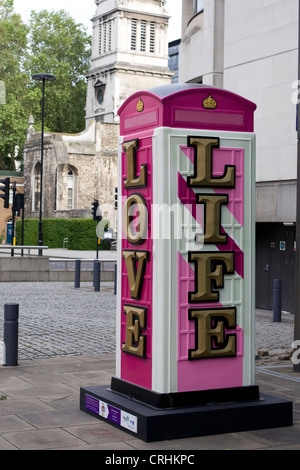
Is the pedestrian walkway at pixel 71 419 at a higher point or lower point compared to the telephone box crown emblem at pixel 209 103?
lower

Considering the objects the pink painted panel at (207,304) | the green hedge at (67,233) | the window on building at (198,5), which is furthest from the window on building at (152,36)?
the pink painted panel at (207,304)

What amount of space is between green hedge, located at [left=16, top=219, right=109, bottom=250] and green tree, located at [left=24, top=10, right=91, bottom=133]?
2127 centimetres

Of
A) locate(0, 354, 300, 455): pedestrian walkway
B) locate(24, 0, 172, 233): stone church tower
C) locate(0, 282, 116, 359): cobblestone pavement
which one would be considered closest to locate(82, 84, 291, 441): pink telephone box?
locate(0, 354, 300, 455): pedestrian walkway

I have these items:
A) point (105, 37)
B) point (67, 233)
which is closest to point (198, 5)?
point (67, 233)

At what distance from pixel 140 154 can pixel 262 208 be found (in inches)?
436

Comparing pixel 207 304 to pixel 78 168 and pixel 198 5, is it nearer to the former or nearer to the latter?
pixel 198 5

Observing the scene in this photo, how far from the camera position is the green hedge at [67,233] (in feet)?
179

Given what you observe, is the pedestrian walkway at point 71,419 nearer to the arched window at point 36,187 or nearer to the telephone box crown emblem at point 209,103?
the telephone box crown emblem at point 209,103

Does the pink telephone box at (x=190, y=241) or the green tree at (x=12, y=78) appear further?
the green tree at (x=12, y=78)

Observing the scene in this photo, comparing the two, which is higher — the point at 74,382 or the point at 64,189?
the point at 64,189

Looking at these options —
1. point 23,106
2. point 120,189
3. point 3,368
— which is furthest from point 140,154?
point 23,106

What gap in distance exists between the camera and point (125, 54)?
8100 centimetres

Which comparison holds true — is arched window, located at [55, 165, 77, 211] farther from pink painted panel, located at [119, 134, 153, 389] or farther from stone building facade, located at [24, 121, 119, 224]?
pink painted panel, located at [119, 134, 153, 389]

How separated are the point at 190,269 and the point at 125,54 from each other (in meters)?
76.6
